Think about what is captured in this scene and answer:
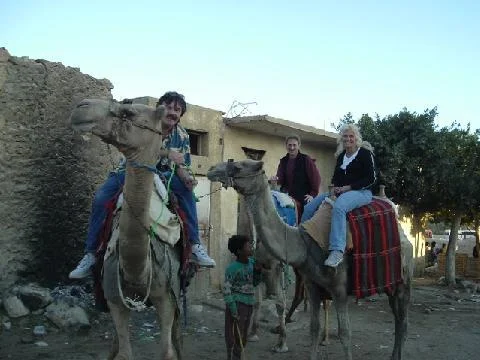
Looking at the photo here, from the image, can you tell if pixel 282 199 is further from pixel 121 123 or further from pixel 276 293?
pixel 121 123

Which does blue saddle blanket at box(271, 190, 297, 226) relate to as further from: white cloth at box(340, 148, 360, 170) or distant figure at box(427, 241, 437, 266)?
distant figure at box(427, 241, 437, 266)

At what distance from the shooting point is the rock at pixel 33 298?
307 inches

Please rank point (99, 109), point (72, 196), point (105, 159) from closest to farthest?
point (99, 109), point (72, 196), point (105, 159)

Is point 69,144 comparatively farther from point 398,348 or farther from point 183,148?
point 398,348

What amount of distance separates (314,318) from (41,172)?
15.6 feet

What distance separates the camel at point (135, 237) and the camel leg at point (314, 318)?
6.04 feet

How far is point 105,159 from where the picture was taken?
30.5ft

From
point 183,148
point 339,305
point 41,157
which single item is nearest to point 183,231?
point 183,148

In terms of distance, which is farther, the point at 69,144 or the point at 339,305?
the point at 69,144

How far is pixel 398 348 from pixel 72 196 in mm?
5367

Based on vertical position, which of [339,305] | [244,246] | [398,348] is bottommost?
[398,348]

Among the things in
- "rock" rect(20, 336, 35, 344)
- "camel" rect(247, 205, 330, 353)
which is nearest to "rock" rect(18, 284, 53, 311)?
"rock" rect(20, 336, 35, 344)

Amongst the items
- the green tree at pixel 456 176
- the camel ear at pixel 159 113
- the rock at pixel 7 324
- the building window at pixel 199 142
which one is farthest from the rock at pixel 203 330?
the green tree at pixel 456 176

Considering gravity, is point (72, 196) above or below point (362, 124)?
below
